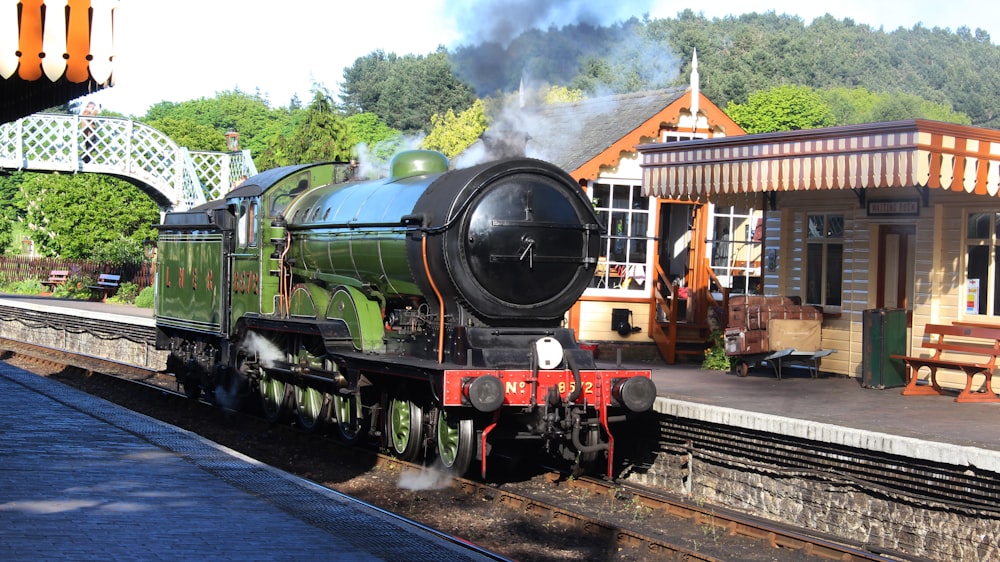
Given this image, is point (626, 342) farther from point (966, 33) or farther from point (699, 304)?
point (966, 33)

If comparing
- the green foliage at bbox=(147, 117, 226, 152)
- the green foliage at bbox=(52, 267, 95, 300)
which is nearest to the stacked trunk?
the green foliage at bbox=(52, 267, 95, 300)

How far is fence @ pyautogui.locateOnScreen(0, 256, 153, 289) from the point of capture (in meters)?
40.6

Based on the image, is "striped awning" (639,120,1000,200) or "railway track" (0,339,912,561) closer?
"railway track" (0,339,912,561)

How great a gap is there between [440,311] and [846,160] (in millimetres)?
5246

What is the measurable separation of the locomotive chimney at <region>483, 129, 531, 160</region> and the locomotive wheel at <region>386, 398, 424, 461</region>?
285 centimetres

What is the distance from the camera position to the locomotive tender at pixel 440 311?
33.6ft

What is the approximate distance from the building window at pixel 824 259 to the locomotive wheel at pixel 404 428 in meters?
6.74

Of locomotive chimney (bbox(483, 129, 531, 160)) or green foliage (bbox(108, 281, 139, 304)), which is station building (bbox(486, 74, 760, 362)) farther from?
green foliage (bbox(108, 281, 139, 304))

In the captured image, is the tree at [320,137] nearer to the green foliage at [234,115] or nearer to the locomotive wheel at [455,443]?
the locomotive wheel at [455,443]

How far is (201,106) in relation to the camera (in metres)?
110

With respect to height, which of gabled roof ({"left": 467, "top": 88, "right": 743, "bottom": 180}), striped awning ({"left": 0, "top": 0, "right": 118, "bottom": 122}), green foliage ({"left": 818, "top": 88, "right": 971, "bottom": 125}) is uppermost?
green foliage ({"left": 818, "top": 88, "right": 971, "bottom": 125})

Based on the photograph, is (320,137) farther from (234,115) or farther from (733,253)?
(234,115)

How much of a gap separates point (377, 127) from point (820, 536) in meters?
63.5

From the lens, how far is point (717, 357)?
16.2 meters
